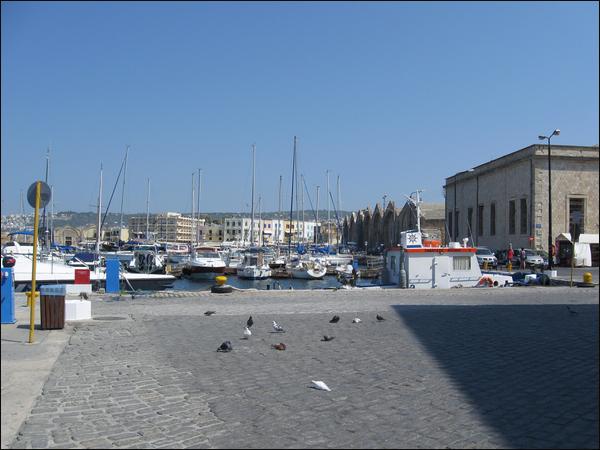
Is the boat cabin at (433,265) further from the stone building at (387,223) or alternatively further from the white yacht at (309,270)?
the stone building at (387,223)

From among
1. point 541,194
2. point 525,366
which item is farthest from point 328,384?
point 541,194

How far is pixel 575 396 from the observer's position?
268 inches

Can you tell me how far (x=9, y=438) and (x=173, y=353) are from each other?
4.44 meters

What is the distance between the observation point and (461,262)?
85.1ft

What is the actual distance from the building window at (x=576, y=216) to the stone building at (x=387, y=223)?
20.0m

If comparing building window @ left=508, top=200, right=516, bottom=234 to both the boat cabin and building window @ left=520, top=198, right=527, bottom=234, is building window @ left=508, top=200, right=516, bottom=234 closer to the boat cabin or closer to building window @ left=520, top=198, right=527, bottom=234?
building window @ left=520, top=198, right=527, bottom=234

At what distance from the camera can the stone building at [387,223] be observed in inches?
3425

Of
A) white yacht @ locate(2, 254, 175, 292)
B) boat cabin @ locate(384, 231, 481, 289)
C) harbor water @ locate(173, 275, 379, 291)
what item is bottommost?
harbor water @ locate(173, 275, 379, 291)

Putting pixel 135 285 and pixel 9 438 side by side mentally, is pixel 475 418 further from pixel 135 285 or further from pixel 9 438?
pixel 135 285

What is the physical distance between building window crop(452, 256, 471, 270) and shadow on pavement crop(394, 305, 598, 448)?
1022 cm

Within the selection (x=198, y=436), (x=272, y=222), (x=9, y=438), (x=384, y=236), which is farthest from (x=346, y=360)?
(x=272, y=222)

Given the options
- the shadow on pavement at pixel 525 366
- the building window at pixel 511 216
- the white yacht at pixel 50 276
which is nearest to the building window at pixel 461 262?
the shadow on pavement at pixel 525 366

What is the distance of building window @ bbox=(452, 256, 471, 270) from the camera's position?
2584 cm

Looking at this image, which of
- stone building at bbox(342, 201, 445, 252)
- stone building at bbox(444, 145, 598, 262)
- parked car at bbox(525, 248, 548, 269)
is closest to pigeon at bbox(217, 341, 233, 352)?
parked car at bbox(525, 248, 548, 269)
